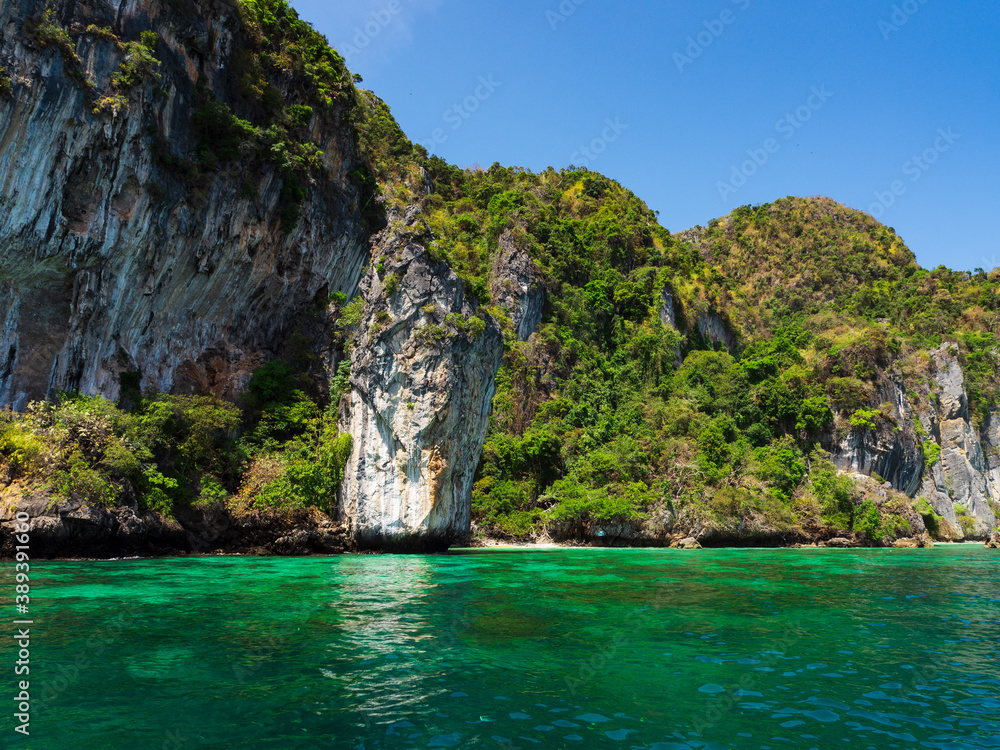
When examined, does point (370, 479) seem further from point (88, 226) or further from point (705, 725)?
point (705, 725)

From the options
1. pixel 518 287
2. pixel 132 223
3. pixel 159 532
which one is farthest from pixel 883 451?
pixel 132 223

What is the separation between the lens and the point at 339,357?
3173 cm

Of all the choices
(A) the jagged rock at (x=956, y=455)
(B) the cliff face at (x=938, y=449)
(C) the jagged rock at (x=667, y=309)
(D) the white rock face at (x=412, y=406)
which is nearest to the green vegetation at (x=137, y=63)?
(D) the white rock face at (x=412, y=406)

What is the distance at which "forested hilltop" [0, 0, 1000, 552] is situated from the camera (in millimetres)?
23375

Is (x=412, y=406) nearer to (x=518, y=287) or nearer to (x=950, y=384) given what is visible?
(x=518, y=287)

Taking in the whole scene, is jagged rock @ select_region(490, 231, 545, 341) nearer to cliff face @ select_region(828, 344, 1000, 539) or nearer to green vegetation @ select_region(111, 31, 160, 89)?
cliff face @ select_region(828, 344, 1000, 539)

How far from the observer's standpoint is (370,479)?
89.7 feet

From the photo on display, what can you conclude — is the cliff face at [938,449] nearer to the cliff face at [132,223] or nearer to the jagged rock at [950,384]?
the jagged rock at [950,384]

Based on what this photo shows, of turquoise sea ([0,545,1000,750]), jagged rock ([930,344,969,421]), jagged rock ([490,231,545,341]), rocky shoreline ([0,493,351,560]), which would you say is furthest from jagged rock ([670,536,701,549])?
jagged rock ([930,344,969,421])

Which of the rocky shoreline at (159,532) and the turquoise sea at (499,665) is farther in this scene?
the rocky shoreline at (159,532)

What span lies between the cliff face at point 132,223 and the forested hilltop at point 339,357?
0.33 feet

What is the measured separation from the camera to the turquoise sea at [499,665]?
6273 millimetres

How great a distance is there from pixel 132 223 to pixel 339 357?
414 inches

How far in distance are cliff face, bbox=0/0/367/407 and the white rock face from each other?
658cm
